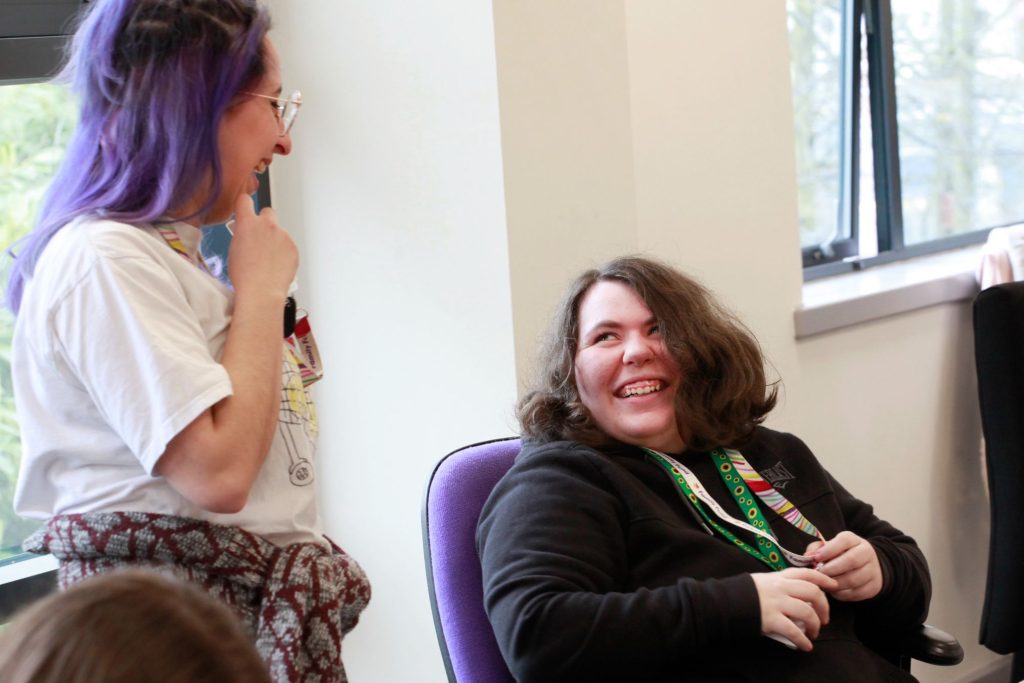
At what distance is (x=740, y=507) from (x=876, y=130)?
232cm

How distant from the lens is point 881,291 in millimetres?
2953

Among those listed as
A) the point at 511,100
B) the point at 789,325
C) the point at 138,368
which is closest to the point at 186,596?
the point at 138,368

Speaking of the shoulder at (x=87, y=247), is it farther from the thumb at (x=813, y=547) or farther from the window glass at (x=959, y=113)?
the window glass at (x=959, y=113)

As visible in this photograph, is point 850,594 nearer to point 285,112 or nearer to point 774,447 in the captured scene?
point 774,447

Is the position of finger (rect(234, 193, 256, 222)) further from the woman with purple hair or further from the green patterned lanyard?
the green patterned lanyard

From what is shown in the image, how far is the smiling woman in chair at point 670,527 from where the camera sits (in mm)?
1569

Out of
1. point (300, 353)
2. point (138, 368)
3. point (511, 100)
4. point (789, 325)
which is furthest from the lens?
point (789, 325)

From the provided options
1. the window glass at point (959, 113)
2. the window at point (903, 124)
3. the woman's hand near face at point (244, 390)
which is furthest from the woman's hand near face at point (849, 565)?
the window glass at point (959, 113)

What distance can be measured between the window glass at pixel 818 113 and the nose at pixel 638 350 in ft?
6.20

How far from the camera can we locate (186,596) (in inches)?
27.6

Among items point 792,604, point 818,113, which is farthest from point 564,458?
point 818,113

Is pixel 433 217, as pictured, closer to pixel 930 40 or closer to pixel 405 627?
pixel 405 627

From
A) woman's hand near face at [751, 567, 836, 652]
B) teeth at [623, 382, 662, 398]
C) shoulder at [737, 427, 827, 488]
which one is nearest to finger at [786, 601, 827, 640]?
woman's hand near face at [751, 567, 836, 652]

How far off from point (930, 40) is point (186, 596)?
372 centimetres
